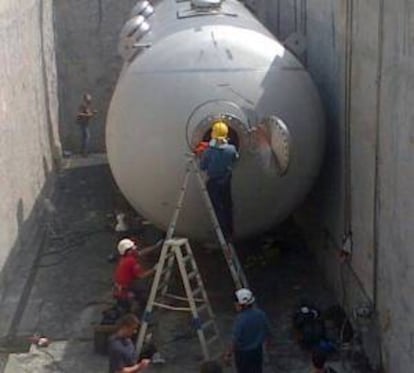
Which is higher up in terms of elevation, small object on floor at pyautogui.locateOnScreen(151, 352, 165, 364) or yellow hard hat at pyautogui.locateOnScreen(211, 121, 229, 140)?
yellow hard hat at pyautogui.locateOnScreen(211, 121, 229, 140)

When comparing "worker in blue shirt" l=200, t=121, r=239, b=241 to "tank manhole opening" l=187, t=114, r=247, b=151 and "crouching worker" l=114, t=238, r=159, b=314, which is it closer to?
"tank manhole opening" l=187, t=114, r=247, b=151

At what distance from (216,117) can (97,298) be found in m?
2.71

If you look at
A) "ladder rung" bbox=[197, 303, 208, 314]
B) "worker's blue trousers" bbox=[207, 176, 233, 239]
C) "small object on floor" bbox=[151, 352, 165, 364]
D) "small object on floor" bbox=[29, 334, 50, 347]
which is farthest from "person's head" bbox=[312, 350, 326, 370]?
"small object on floor" bbox=[29, 334, 50, 347]

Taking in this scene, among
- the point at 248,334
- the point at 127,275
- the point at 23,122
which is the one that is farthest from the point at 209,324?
the point at 23,122

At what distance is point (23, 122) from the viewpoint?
42.0 ft

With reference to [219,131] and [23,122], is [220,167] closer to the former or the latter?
[219,131]

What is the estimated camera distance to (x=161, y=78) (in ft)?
31.1

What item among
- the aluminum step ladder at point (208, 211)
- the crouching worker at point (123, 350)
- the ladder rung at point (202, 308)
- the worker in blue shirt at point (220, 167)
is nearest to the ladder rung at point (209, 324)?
the ladder rung at point (202, 308)

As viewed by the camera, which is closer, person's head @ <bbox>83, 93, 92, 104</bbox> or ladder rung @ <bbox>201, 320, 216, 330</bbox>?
ladder rung @ <bbox>201, 320, 216, 330</bbox>

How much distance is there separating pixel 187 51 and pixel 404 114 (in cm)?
326

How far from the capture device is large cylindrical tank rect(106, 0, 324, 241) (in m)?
9.12

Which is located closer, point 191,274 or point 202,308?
point 202,308

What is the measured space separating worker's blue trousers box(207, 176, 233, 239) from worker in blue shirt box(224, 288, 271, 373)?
62.8 inches

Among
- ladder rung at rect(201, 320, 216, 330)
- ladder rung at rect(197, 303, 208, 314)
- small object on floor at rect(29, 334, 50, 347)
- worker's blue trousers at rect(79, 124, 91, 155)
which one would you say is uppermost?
ladder rung at rect(197, 303, 208, 314)
